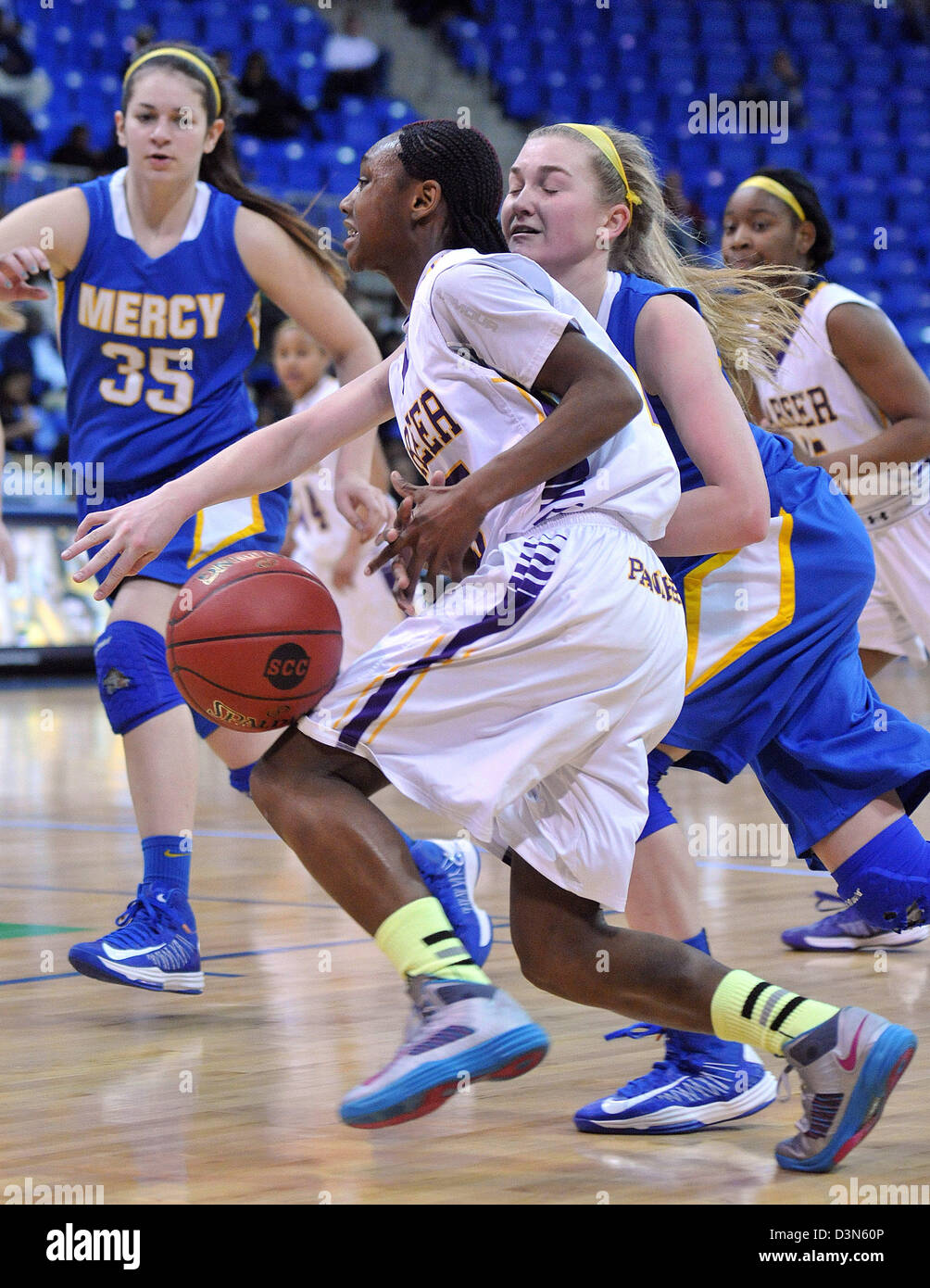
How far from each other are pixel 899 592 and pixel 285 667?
9.33 ft

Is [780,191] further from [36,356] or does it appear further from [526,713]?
[36,356]

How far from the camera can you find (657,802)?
301 centimetres

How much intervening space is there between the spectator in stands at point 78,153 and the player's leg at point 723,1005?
36.3 feet

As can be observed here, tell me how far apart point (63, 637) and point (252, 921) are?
8.39m

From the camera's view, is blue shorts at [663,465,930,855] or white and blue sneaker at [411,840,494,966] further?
white and blue sneaker at [411,840,494,966]

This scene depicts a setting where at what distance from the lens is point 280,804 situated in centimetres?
235

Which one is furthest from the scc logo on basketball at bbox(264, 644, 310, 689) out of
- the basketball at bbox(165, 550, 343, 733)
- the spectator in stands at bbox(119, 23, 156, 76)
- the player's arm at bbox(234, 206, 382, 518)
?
the spectator in stands at bbox(119, 23, 156, 76)

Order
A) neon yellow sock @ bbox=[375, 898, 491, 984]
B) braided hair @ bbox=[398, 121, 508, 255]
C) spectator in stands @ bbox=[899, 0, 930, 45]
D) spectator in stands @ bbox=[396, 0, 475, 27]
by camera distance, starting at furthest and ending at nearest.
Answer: spectator in stands @ bbox=[899, 0, 930, 45]
spectator in stands @ bbox=[396, 0, 475, 27]
braided hair @ bbox=[398, 121, 508, 255]
neon yellow sock @ bbox=[375, 898, 491, 984]

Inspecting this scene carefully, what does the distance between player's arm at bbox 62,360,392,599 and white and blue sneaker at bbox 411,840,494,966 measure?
1239mm

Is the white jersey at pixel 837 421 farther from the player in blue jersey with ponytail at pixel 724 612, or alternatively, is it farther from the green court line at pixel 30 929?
the green court line at pixel 30 929

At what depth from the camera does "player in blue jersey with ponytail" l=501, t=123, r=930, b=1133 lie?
272 centimetres

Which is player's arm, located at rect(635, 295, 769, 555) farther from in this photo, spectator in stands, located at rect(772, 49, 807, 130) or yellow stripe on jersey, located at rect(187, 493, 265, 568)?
spectator in stands, located at rect(772, 49, 807, 130)

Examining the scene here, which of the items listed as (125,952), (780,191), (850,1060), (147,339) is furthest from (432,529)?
(780,191)
